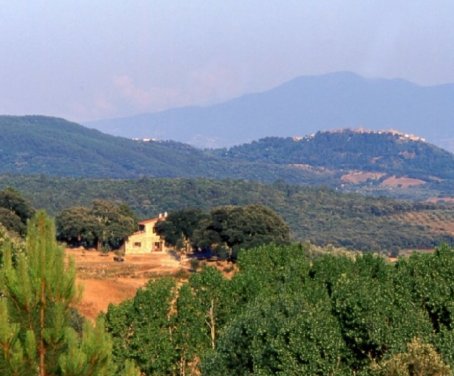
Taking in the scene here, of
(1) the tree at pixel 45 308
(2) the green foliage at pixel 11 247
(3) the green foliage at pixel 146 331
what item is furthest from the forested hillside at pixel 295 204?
(1) the tree at pixel 45 308

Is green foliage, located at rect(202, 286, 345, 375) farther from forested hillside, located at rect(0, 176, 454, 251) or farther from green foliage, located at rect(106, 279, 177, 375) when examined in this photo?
forested hillside, located at rect(0, 176, 454, 251)

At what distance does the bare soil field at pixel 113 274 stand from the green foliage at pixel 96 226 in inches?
53.3

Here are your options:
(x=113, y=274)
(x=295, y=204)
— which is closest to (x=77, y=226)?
(x=113, y=274)

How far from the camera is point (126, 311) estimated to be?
23.5m

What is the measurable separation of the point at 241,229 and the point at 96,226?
14.1m

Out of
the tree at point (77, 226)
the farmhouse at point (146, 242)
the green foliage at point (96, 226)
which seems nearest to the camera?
the tree at point (77, 226)

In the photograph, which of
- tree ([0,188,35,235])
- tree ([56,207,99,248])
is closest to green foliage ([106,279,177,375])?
tree ([0,188,35,235])

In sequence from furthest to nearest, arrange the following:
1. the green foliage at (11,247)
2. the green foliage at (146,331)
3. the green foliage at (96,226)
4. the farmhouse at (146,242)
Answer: the farmhouse at (146,242) < the green foliage at (96,226) < the green foliage at (146,331) < the green foliage at (11,247)

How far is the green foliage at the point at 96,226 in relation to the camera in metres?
61.3

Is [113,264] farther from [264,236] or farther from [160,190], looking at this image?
[160,190]

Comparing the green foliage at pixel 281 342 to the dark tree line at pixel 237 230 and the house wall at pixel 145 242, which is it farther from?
the house wall at pixel 145 242

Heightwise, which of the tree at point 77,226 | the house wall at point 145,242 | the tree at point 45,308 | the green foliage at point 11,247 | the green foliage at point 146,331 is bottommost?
the green foliage at point 146,331

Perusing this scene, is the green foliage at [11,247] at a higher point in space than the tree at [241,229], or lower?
lower

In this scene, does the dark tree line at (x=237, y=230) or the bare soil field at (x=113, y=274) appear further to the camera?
the dark tree line at (x=237, y=230)
